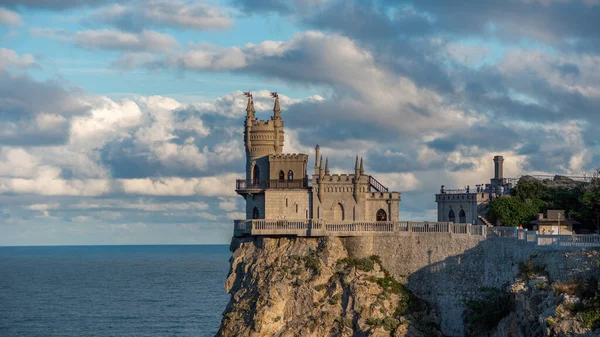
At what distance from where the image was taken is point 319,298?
67.9 m

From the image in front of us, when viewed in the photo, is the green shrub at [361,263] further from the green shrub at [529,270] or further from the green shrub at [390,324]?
the green shrub at [529,270]

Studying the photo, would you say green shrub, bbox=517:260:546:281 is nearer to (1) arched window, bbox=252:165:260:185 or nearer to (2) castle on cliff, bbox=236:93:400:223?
(2) castle on cliff, bbox=236:93:400:223

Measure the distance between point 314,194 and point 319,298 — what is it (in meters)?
10.9

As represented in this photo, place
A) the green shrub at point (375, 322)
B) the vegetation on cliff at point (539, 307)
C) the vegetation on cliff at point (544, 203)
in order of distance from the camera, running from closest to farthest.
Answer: the vegetation on cliff at point (539, 307) < the green shrub at point (375, 322) < the vegetation on cliff at point (544, 203)

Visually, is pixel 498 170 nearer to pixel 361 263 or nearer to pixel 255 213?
pixel 361 263

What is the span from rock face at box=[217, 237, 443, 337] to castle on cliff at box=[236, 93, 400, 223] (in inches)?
189

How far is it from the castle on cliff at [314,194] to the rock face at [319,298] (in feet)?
15.8

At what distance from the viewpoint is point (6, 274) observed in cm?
19100

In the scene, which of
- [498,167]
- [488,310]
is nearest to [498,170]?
[498,167]

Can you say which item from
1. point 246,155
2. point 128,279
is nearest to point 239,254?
point 246,155

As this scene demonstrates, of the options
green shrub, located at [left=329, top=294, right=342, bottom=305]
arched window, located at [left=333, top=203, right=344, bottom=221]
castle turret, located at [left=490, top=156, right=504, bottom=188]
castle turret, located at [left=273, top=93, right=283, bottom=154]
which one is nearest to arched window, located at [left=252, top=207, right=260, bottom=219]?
castle turret, located at [left=273, top=93, right=283, bottom=154]

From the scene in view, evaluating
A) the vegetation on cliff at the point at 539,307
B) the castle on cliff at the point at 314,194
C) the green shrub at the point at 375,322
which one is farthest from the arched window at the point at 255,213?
the vegetation on cliff at the point at 539,307

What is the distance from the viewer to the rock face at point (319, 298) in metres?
65.7

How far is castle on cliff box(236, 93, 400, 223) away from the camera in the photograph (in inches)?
3000
